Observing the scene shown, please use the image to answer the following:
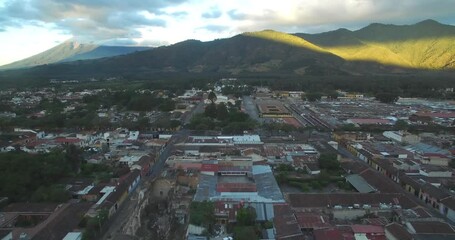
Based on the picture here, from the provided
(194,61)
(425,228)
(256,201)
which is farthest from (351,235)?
(194,61)

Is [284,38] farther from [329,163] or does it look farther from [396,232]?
[396,232]

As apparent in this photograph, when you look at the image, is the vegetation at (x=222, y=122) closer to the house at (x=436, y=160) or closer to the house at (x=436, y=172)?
the house at (x=436, y=160)

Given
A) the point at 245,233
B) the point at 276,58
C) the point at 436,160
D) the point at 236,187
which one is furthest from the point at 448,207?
the point at 276,58

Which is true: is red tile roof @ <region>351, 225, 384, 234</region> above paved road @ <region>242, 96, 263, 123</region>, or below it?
below

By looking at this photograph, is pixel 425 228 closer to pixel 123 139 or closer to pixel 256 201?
pixel 256 201

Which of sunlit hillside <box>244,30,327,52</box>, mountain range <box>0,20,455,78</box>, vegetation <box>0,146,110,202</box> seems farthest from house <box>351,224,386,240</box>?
sunlit hillside <box>244,30,327,52</box>

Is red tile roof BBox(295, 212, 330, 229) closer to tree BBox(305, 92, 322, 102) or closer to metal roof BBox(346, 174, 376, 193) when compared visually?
metal roof BBox(346, 174, 376, 193)
